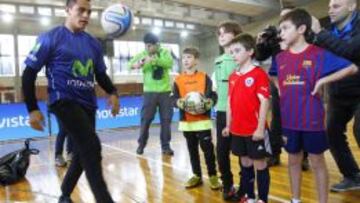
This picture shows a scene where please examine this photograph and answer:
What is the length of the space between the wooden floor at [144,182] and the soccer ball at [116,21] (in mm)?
1729

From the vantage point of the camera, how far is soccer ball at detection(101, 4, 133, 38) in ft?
17.2

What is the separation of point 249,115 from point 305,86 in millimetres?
420

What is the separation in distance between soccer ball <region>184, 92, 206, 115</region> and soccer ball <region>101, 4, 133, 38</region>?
2.28 meters

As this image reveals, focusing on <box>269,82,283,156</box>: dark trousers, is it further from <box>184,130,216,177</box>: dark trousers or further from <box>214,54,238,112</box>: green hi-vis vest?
<box>214,54,238,112</box>: green hi-vis vest

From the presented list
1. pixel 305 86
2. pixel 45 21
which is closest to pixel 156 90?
pixel 305 86

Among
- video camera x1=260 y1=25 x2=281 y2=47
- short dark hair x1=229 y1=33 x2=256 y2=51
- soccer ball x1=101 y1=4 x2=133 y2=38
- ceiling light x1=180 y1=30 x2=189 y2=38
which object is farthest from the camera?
ceiling light x1=180 y1=30 x2=189 y2=38

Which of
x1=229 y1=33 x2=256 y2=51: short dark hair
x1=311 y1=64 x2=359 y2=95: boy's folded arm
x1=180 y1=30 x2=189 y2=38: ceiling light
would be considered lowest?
x1=311 y1=64 x2=359 y2=95: boy's folded arm

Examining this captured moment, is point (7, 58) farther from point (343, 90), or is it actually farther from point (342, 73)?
point (342, 73)

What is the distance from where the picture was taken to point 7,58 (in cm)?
1795

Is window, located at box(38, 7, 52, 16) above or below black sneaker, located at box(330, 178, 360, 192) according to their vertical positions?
above

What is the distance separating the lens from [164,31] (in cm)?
2022

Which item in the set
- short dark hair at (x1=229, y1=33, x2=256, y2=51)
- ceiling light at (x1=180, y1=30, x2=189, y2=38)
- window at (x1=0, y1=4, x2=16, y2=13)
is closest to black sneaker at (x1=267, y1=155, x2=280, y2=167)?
short dark hair at (x1=229, y1=33, x2=256, y2=51)

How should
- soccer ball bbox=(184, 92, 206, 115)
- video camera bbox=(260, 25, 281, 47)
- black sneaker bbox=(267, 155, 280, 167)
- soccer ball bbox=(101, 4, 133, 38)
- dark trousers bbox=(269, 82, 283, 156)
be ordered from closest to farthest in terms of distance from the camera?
video camera bbox=(260, 25, 281, 47), soccer ball bbox=(184, 92, 206, 115), dark trousers bbox=(269, 82, 283, 156), black sneaker bbox=(267, 155, 280, 167), soccer ball bbox=(101, 4, 133, 38)

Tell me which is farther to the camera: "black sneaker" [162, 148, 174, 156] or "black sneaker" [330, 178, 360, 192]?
"black sneaker" [162, 148, 174, 156]
